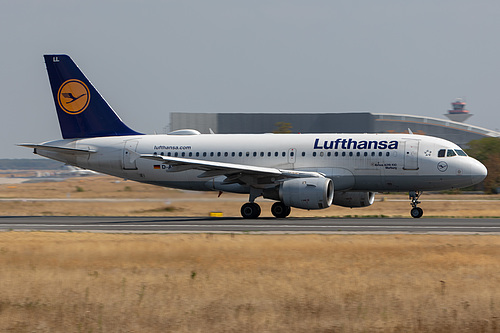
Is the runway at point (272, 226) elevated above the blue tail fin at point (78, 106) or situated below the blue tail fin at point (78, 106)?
below

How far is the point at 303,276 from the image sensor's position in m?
16.0

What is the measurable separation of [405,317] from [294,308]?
196 centimetres

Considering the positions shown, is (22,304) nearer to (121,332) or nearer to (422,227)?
(121,332)

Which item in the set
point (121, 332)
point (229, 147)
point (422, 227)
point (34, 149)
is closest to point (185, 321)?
point (121, 332)

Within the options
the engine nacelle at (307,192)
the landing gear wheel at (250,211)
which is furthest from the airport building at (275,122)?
the engine nacelle at (307,192)

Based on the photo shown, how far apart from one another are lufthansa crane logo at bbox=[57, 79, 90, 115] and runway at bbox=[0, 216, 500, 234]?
8150 mm

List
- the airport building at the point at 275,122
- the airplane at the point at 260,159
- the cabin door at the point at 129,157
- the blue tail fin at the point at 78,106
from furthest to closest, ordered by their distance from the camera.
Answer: the airport building at the point at 275,122 → the blue tail fin at the point at 78,106 → the cabin door at the point at 129,157 → the airplane at the point at 260,159

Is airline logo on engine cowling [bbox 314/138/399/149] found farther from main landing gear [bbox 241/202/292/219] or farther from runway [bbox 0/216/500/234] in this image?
runway [bbox 0/216/500/234]

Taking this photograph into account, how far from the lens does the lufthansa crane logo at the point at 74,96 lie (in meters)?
38.7

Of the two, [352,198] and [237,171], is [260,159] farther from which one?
[352,198]

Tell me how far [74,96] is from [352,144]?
49.2 feet

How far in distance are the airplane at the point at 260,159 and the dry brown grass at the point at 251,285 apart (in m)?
10.8

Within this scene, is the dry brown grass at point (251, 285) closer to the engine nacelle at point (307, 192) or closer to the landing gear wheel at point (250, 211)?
the engine nacelle at point (307, 192)

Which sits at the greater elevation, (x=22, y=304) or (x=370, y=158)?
(x=370, y=158)
